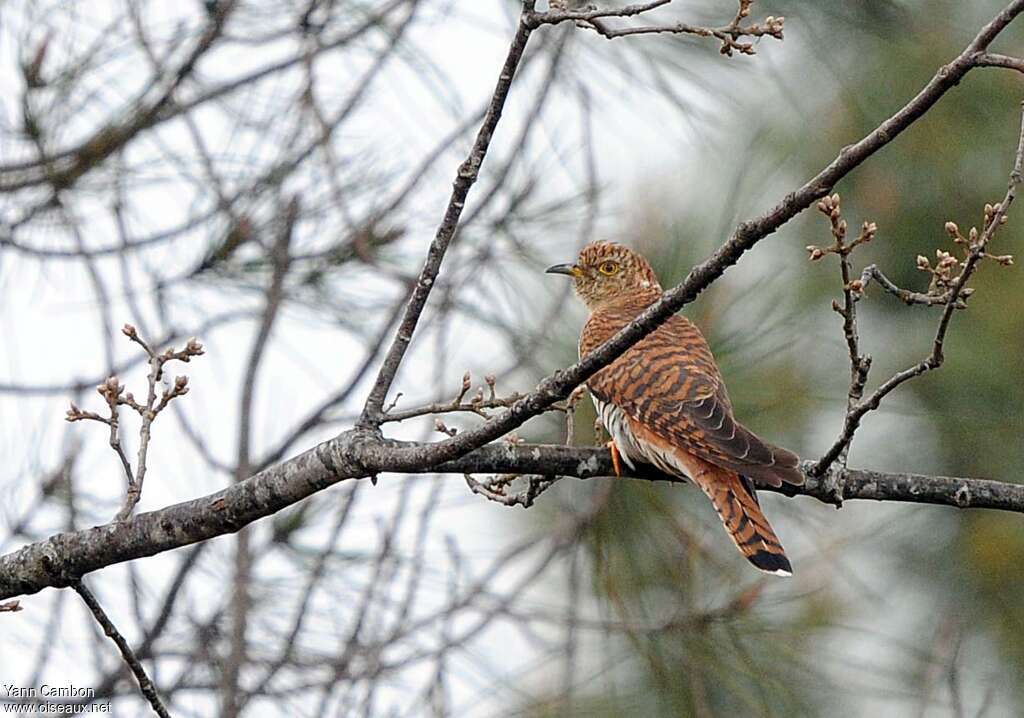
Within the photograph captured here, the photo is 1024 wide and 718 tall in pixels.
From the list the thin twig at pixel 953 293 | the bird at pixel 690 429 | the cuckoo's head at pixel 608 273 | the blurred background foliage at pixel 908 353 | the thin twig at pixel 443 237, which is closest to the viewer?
the thin twig at pixel 953 293

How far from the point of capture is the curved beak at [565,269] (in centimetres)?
468

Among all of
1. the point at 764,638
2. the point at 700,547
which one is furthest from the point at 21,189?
the point at 764,638

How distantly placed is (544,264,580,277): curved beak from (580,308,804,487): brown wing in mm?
514

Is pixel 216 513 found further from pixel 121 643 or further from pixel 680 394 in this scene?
pixel 680 394

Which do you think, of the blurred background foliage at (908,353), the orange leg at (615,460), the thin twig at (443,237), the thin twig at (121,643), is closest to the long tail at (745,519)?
the orange leg at (615,460)

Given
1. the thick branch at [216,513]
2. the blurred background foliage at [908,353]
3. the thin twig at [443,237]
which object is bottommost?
the thick branch at [216,513]

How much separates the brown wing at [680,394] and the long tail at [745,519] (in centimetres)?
10

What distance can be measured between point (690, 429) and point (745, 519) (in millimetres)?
276

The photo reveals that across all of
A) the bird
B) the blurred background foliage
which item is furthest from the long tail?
the blurred background foliage

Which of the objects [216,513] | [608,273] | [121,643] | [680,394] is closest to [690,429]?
[680,394]

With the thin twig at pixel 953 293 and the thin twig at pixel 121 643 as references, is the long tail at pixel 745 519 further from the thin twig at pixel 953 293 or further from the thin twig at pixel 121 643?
the thin twig at pixel 121 643

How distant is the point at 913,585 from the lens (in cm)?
934

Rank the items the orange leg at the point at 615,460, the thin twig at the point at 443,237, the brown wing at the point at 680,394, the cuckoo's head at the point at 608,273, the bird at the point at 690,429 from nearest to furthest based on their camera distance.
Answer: the thin twig at the point at 443,237
the orange leg at the point at 615,460
the bird at the point at 690,429
the brown wing at the point at 680,394
the cuckoo's head at the point at 608,273

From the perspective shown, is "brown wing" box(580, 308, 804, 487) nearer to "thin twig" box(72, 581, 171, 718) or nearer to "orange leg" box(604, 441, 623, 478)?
"orange leg" box(604, 441, 623, 478)
